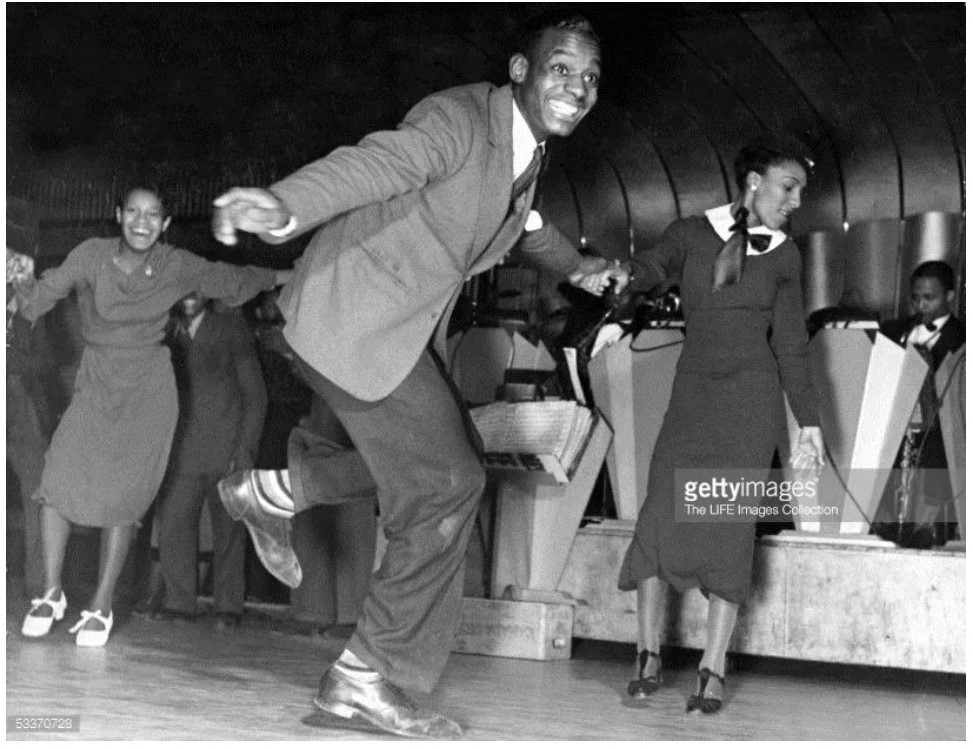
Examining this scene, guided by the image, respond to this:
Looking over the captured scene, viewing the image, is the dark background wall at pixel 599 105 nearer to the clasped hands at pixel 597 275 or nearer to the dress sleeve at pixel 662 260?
the dress sleeve at pixel 662 260

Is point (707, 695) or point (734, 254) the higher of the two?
point (734, 254)

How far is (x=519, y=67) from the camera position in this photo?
121 inches

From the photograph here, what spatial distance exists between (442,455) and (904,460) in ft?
8.11

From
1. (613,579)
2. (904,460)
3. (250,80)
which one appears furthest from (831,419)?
(250,80)

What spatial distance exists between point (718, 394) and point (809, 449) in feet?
0.89

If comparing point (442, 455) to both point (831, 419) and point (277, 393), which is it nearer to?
point (831, 419)

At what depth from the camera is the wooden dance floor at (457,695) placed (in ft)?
9.78

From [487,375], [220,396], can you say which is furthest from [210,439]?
[487,375]

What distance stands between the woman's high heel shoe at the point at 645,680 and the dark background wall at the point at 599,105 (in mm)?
2928

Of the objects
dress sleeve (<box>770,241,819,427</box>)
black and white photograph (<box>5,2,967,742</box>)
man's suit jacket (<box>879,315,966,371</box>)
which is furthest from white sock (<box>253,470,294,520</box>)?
man's suit jacket (<box>879,315,966,371</box>)

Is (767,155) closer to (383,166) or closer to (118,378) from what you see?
(383,166)

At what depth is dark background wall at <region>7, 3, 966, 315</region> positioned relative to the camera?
6.16m

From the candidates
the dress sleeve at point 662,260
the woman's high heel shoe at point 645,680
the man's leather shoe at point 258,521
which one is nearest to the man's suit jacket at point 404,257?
the man's leather shoe at point 258,521

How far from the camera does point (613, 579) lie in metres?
4.76
